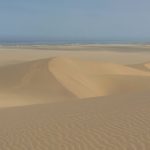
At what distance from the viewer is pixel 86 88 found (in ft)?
61.4

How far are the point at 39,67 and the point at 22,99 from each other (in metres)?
5.08

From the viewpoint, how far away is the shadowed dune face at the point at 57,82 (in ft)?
55.6

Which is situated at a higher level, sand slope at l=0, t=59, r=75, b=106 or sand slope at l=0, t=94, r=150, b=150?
sand slope at l=0, t=94, r=150, b=150

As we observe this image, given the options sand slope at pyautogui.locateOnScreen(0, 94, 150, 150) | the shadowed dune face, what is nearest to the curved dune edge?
the shadowed dune face

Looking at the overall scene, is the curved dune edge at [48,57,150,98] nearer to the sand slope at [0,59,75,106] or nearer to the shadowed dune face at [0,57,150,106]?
the shadowed dune face at [0,57,150,106]

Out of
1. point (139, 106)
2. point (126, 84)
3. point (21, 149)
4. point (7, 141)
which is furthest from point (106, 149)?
point (126, 84)

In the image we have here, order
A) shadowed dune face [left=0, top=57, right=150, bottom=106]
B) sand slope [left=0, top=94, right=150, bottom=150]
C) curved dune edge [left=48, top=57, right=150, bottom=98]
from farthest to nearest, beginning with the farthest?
curved dune edge [left=48, top=57, right=150, bottom=98] < shadowed dune face [left=0, top=57, right=150, bottom=106] < sand slope [left=0, top=94, right=150, bottom=150]

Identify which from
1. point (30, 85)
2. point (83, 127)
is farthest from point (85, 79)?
point (83, 127)

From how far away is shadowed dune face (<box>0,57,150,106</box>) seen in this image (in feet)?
55.6

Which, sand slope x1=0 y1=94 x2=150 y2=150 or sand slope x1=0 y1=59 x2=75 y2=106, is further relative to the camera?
sand slope x1=0 y1=59 x2=75 y2=106

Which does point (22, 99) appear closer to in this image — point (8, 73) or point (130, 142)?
point (8, 73)

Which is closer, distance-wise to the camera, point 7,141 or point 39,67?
point 7,141

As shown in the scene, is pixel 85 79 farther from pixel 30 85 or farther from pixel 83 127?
pixel 83 127

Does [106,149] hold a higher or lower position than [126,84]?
higher
